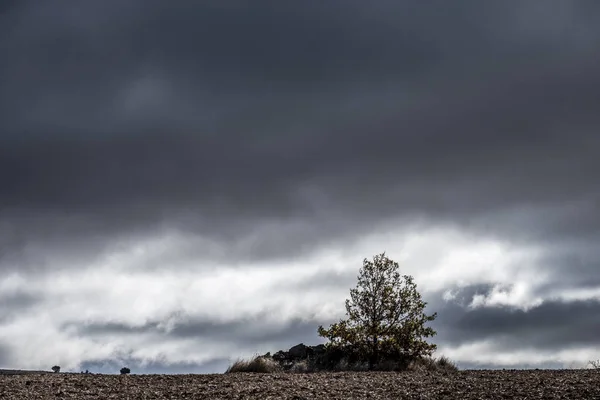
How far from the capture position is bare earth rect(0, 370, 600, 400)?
20455 millimetres

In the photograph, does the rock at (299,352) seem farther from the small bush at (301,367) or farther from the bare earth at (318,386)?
the bare earth at (318,386)

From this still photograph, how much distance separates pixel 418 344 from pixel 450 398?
43.1ft

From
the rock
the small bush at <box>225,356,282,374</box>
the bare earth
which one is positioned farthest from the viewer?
the rock

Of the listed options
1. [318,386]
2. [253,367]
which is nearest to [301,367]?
[253,367]

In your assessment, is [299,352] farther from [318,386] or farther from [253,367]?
[318,386]

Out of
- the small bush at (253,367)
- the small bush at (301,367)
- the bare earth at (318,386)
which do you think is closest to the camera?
the bare earth at (318,386)

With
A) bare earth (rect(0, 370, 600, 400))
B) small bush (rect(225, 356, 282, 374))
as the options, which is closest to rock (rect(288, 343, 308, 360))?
small bush (rect(225, 356, 282, 374))

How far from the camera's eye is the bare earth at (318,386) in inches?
805

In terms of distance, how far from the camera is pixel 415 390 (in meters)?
21.1

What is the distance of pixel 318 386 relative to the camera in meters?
22.1

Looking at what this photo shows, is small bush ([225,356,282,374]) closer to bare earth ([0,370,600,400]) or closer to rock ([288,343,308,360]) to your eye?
bare earth ([0,370,600,400])

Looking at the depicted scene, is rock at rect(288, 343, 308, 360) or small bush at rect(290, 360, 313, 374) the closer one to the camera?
small bush at rect(290, 360, 313, 374)

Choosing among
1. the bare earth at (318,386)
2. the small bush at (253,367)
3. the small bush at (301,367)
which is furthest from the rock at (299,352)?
the bare earth at (318,386)

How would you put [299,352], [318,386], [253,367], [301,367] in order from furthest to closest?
[299,352] < [301,367] < [253,367] < [318,386]
